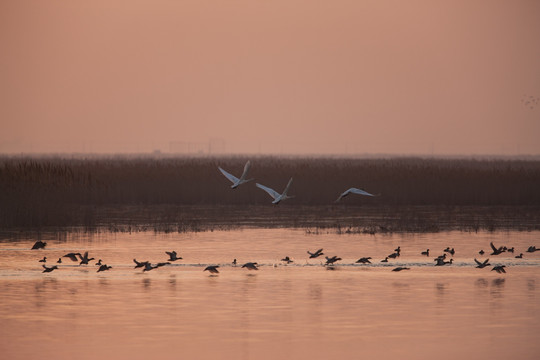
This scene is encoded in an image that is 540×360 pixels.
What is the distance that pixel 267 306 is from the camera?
48.0 feet

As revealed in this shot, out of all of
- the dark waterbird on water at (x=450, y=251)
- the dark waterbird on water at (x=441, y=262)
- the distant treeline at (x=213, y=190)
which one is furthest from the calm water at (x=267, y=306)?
the distant treeline at (x=213, y=190)

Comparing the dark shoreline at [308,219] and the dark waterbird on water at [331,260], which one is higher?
the dark shoreline at [308,219]

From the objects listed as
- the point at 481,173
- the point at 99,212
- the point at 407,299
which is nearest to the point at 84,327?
the point at 407,299

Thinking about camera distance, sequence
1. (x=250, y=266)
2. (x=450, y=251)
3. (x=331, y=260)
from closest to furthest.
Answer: (x=250, y=266) → (x=331, y=260) → (x=450, y=251)

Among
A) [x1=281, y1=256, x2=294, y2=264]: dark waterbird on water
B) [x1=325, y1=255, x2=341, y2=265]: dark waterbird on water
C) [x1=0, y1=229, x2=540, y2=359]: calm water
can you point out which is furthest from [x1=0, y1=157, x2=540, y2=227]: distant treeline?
[x1=325, y1=255, x2=341, y2=265]: dark waterbird on water

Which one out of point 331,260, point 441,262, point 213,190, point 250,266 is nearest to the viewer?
point 250,266

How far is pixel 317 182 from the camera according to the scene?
41.2m

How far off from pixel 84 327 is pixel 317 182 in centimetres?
2859

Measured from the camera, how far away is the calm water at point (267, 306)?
11.8 meters

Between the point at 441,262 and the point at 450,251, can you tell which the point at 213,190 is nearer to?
the point at 450,251

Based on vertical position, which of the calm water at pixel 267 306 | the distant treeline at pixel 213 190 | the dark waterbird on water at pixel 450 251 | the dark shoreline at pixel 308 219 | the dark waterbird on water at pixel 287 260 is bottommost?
the calm water at pixel 267 306

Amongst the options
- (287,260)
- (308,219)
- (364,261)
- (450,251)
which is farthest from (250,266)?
(308,219)

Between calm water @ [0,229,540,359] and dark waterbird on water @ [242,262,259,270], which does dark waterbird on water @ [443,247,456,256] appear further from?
dark waterbird on water @ [242,262,259,270]

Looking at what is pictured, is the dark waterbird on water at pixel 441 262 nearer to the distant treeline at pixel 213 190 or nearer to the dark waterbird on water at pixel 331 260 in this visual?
the dark waterbird on water at pixel 331 260
